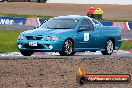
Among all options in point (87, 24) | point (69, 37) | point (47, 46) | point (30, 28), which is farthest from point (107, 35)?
point (30, 28)

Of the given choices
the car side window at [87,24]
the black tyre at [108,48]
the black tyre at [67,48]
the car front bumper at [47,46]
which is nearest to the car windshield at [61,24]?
the car side window at [87,24]

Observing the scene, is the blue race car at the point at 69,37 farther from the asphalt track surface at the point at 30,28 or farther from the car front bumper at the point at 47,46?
the asphalt track surface at the point at 30,28

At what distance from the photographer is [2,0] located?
236ft

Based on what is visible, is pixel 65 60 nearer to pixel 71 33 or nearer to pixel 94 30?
pixel 71 33

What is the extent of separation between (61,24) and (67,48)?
1147mm

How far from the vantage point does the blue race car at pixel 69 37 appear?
17109 millimetres

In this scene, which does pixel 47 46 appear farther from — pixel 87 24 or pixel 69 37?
pixel 87 24

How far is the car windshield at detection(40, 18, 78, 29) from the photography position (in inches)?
709

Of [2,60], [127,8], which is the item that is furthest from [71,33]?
[127,8]

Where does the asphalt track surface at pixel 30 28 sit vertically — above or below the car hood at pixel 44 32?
below

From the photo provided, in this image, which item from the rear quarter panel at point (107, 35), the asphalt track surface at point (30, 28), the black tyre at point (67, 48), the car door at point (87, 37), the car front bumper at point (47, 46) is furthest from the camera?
the asphalt track surface at point (30, 28)

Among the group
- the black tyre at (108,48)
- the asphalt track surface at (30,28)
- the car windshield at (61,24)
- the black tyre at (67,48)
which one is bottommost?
the asphalt track surface at (30,28)

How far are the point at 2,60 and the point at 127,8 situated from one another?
48.8 meters

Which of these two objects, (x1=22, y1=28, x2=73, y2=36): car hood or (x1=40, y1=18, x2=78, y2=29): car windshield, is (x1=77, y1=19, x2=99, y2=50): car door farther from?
(x1=22, y1=28, x2=73, y2=36): car hood
